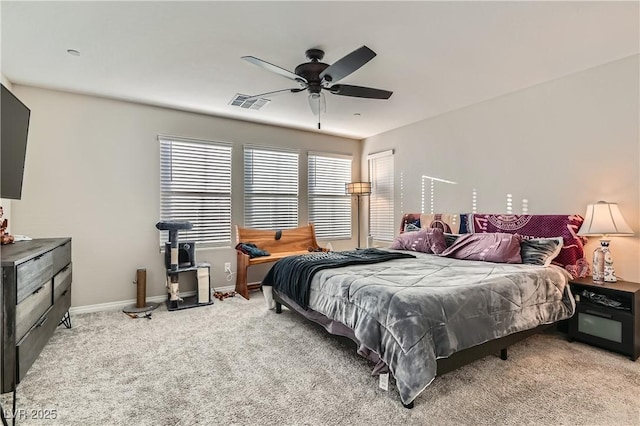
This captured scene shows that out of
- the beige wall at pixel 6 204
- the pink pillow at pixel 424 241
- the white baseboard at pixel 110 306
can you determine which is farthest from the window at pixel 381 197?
the beige wall at pixel 6 204

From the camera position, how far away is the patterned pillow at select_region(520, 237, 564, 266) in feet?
10.2

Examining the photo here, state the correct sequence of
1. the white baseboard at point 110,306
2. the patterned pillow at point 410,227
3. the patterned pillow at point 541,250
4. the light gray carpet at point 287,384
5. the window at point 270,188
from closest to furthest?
the light gray carpet at point 287,384, the patterned pillow at point 541,250, the white baseboard at point 110,306, the patterned pillow at point 410,227, the window at point 270,188

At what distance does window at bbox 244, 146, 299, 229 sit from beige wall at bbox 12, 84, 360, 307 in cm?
85

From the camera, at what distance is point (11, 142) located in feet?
7.99

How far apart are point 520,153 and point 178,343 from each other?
4207 mm

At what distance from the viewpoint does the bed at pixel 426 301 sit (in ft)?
6.39

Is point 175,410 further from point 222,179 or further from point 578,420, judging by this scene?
point 222,179

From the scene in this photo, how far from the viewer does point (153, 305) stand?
13.5 ft

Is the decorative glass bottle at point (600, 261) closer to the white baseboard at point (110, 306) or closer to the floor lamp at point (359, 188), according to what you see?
the floor lamp at point (359, 188)

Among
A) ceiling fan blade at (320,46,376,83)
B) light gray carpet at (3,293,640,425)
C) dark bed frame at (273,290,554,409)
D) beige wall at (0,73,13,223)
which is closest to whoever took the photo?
light gray carpet at (3,293,640,425)

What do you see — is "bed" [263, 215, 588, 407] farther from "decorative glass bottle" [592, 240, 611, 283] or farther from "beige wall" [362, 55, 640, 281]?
"beige wall" [362, 55, 640, 281]

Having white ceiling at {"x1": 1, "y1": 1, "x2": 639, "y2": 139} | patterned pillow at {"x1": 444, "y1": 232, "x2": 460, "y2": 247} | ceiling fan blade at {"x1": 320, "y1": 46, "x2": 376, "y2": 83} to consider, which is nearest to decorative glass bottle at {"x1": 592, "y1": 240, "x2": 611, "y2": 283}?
patterned pillow at {"x1": 444, "y1": 232, "x2": 460, "y2": 247}

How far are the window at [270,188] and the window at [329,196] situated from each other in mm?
367

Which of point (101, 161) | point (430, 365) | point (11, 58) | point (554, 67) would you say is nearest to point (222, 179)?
point (101, 161)
